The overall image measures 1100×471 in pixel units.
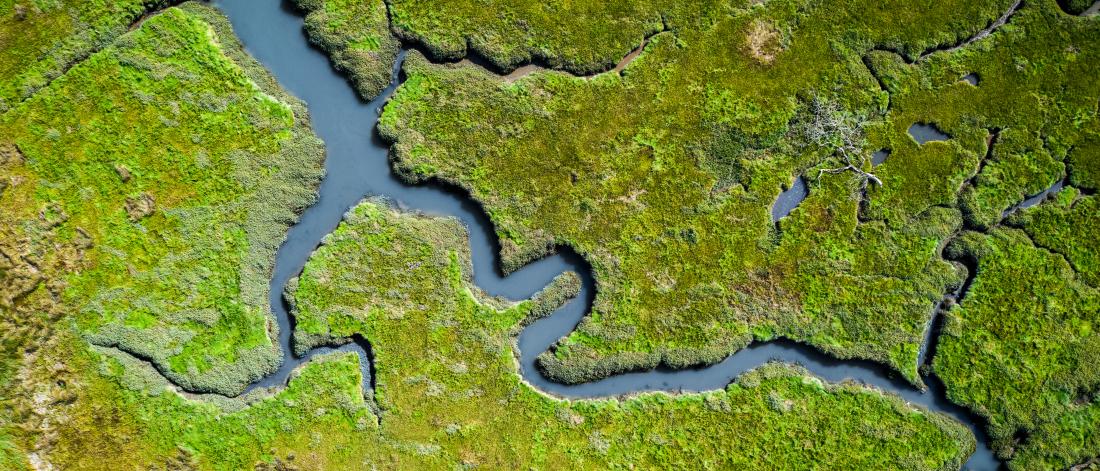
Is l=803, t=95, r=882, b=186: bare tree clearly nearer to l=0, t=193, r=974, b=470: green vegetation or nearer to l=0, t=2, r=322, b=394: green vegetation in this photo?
l=0, t=193, r=974, b=470: green vegetation

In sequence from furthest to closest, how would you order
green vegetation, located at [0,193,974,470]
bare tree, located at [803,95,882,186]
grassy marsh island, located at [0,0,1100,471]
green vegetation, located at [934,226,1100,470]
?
bare tree, located at [803,95,882,186] → green vegetation, located at [934,226,1100,470] → grassy marsh island, located at [0,0,1100,471] → green vegetation, located at [0,193,974,470]

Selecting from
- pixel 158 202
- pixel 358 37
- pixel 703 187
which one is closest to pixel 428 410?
pixel 158 202

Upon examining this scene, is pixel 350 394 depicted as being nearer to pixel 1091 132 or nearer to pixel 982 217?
A: pixel 982 217

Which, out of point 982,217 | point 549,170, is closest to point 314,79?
point 549,170

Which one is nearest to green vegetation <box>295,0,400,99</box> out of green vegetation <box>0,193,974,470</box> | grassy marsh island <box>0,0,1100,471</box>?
grassy marsh island <box>0,0,1100,471</box>

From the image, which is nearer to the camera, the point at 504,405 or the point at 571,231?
the point at 504,405

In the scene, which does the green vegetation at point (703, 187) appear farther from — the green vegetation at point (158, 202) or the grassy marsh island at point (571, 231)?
the green vegetation at point (158, 202)

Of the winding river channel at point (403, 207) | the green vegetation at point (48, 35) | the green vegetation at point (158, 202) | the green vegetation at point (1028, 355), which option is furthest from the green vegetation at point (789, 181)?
the green vegetation at point (48, 35)

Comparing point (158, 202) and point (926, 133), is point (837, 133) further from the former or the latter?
point (158, 202)
